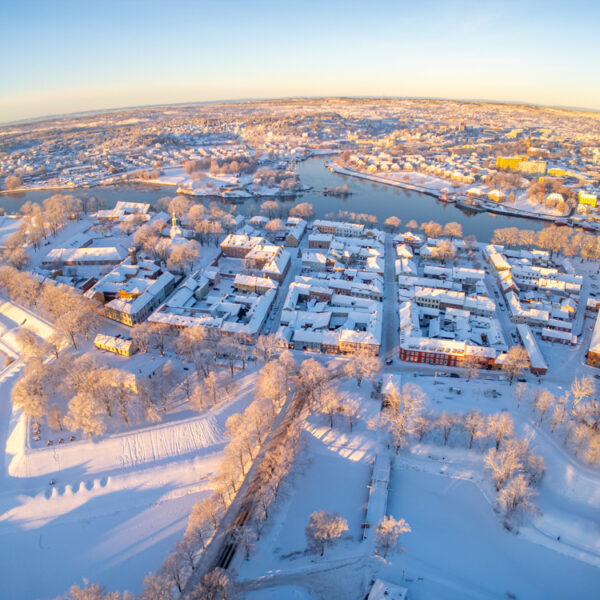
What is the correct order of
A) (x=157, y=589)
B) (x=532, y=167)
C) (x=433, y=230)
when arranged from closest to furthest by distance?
(x=157, y=589) < (x=433, y=230) < (x=532, y=167)

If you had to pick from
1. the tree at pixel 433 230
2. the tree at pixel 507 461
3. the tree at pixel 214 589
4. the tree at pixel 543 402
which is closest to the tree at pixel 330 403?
the tree at pixel 507 461

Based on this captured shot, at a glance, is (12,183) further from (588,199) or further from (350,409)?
(588,199)

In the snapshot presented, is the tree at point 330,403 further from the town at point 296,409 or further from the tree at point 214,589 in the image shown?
the tree at point 214,589

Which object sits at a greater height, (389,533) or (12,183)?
(12,183)

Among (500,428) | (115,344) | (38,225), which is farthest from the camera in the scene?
(38,225)

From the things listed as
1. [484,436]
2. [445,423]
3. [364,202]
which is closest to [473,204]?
[364,202]

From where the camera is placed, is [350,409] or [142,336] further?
[142,336]

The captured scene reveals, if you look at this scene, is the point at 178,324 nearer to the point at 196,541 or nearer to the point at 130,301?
the point at 130,301
